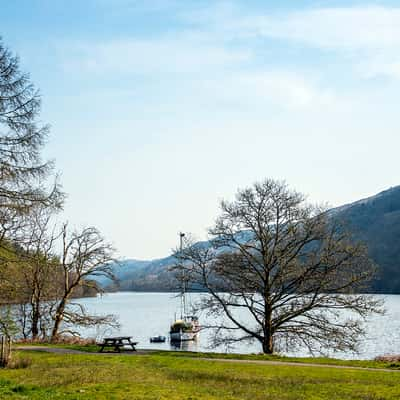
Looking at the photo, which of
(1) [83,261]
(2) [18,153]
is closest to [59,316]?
(1) [83,261]

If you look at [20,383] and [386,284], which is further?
[386,284]

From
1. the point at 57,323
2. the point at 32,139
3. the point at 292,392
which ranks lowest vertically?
the point at 292,392

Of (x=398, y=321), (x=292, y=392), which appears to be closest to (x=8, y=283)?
(x=292, y=392)

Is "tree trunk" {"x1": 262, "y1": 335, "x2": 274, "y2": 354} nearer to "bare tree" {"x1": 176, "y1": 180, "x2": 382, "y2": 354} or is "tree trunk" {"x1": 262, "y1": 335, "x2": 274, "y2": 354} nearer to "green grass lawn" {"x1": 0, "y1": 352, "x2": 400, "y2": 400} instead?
"bare tree" {"x1": 176, "y1": 180, "x2": 382, "y2": 354}

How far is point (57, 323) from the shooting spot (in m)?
38.7

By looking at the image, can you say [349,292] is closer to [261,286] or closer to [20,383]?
[261,286]

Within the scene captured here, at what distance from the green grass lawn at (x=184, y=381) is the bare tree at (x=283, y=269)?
895 cm

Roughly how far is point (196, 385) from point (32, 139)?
10.2 m

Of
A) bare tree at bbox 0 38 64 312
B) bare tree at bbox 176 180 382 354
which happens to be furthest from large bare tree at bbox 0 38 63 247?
bare tree at bbox 176 180 382 354

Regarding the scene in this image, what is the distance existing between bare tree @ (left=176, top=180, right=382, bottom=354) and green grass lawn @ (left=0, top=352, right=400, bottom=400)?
8.95m

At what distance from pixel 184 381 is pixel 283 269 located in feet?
51.2

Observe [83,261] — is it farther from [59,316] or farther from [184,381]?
[184,381]

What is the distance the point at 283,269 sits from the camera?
32.4 meters

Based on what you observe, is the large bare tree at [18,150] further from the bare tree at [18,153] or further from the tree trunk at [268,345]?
the tree trunk at [268,345]
